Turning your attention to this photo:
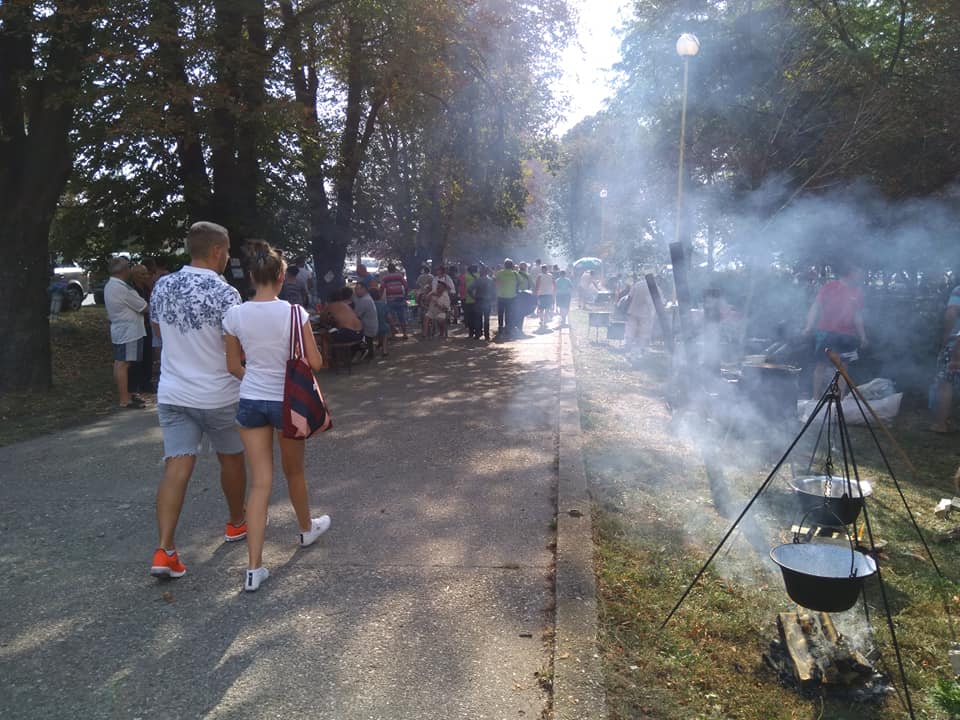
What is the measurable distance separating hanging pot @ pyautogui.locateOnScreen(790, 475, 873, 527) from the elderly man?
700 cm

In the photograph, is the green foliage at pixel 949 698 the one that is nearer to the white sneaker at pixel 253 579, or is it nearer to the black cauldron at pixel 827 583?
the black cauldron at pixel 827 583

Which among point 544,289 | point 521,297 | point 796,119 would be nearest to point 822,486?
point 796,119

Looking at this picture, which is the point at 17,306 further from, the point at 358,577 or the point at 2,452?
the point at 358,577

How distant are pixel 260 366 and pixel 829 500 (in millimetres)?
3169

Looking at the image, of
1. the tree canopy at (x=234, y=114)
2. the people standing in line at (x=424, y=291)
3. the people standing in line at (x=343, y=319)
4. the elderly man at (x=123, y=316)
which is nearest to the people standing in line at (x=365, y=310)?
the people standing in line at (x=343, y=319)

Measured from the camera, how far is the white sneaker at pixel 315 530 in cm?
434

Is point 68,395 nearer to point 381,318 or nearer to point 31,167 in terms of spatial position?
point 31,167

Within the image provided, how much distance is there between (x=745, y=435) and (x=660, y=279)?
1385 cm

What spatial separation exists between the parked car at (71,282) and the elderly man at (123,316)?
1148cm

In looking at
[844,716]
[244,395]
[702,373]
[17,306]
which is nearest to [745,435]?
[702,373]

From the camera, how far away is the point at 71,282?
2041cm

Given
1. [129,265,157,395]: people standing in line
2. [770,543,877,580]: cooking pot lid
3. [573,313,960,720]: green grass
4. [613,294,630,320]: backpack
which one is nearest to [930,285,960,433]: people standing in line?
[573,313,960,720]: green grass

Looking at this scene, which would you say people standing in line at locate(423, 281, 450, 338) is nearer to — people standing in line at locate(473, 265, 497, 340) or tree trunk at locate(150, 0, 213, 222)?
people standing in line at locate(473, 265, 497, 340)

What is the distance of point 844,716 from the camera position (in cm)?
288
